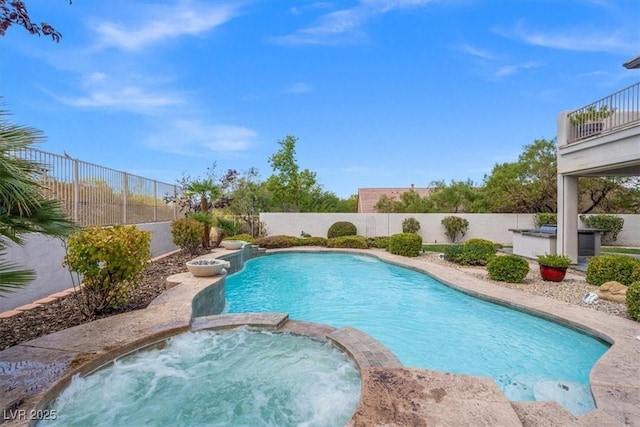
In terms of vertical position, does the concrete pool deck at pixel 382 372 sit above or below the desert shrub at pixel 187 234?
below

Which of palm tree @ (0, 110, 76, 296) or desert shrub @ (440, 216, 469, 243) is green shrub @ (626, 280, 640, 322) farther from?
desert shrub @ (440, 216, 469, 243)

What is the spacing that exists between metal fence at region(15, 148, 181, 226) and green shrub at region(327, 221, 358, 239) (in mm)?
8613

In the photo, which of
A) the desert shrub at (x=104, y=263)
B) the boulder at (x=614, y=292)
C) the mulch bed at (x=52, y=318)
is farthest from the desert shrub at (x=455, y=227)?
the desert shrub at (x=104, y=263)

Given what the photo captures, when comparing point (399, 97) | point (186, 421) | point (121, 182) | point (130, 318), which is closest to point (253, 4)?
point (121, 182)

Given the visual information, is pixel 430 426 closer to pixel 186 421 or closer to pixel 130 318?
pixel 186 421

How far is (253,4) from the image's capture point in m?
8.45

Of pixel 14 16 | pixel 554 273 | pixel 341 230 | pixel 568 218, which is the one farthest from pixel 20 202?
pixel 341 230

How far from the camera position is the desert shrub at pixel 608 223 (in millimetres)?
16031

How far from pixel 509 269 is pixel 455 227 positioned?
414 inches

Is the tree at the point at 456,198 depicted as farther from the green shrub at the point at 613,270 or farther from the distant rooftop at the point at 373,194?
the green shrub at the point at 613,270

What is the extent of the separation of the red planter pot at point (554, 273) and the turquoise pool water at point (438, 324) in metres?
2.44

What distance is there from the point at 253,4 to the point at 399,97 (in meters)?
7.30

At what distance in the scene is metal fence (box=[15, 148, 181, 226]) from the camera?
19.9ft

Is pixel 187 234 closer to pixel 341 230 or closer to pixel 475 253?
pixel 341 230
